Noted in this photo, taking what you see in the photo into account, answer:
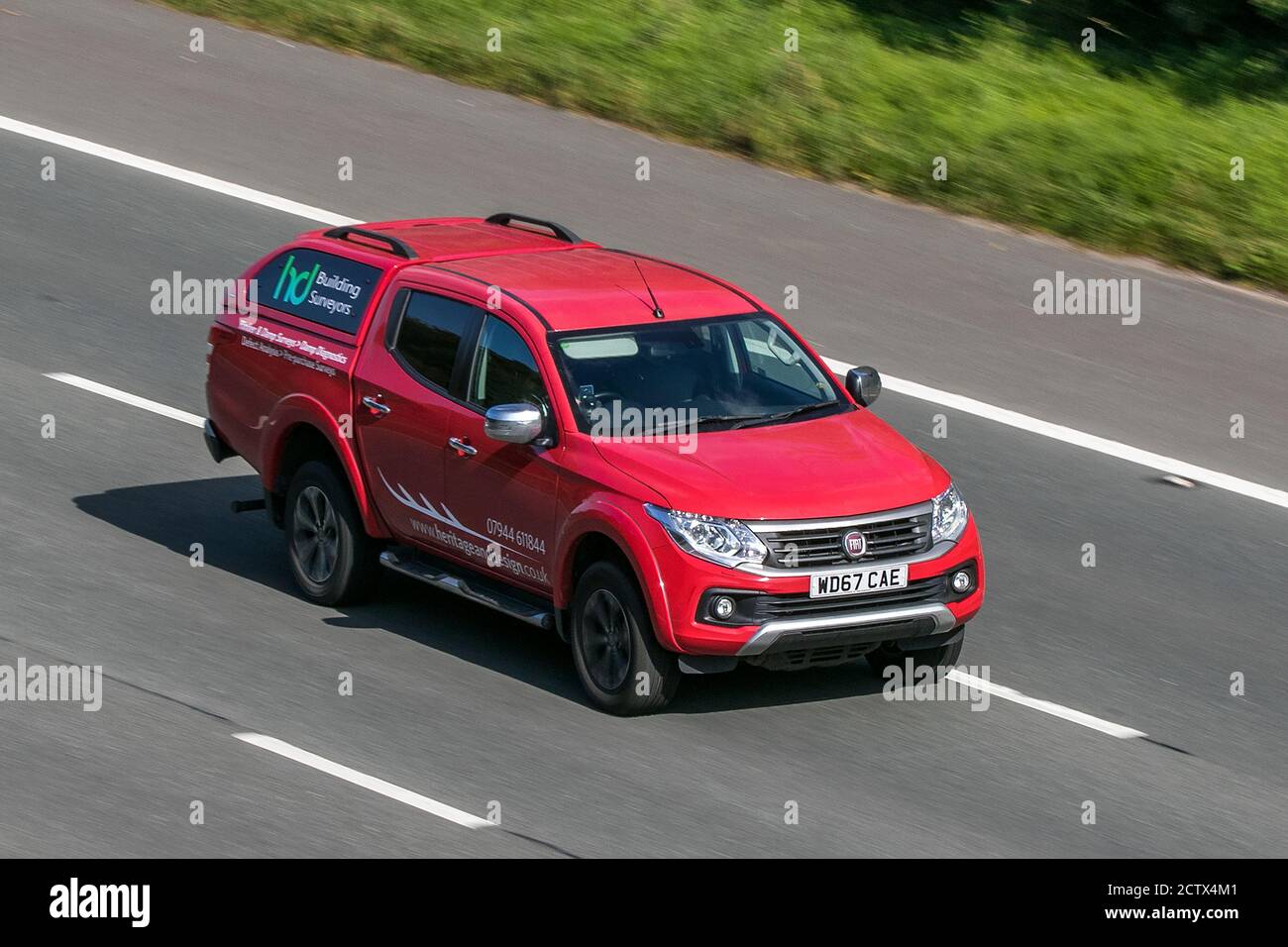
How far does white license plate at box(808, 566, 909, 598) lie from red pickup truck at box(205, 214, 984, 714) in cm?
1

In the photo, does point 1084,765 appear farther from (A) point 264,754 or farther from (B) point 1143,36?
(B) point 1143,36

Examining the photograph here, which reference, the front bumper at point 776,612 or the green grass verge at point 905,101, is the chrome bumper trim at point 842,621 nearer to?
the front bumper at point 776,612

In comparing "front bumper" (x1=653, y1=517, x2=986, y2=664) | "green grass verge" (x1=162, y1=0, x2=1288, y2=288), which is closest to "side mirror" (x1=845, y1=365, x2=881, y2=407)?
"front bumper" (x1=653, y1=517, x2=986, y2=664)

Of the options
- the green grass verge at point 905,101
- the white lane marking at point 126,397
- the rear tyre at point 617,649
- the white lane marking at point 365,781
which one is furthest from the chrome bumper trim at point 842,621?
the green grass verge at point 905,101

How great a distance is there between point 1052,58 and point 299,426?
10947 mm

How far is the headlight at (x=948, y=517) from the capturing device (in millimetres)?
9867

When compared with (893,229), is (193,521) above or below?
below

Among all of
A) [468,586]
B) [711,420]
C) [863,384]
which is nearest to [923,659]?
[863,384]

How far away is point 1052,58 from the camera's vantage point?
65.7 feet

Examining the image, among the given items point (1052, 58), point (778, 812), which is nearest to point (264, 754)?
point (778, 812)

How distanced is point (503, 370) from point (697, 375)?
967mm

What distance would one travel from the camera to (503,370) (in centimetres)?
1046

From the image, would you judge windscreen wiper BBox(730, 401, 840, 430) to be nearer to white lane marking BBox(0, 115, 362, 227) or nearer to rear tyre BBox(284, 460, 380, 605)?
rear tyre BBox(284, 460, 380, 605)

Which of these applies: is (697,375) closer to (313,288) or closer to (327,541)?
(327,541)
